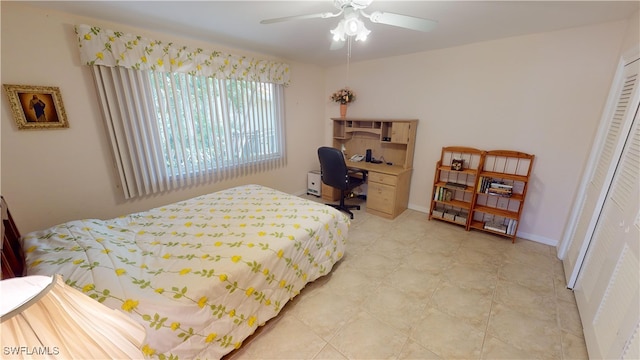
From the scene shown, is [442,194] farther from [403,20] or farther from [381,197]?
[403,20]

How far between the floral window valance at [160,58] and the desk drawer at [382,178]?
1956mm

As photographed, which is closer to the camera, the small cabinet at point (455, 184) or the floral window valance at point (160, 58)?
the floral window valance at point (160, 58)

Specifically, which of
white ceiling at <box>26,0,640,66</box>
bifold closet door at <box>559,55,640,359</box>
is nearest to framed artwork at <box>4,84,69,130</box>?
white ceiling at <box>26,0,640,66</box>

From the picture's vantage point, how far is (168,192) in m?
2.71

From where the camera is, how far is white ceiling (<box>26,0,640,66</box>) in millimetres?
1773

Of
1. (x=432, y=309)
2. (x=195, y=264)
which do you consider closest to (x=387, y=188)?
(x=432, y=309)

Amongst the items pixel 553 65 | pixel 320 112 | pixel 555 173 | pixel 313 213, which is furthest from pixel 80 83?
pixel 555 173

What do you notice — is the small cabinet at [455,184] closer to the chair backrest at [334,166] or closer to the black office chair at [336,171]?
the black office chair at [336,171]

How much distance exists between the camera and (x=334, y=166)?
3172 millimetres

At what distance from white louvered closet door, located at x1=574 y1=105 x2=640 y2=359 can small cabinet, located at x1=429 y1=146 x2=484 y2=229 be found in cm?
→ 123

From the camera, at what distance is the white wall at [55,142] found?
1771 millimetres

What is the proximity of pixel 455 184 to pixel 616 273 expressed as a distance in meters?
1.81

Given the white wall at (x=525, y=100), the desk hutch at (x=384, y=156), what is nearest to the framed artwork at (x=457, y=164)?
the white wall at (x=525, y=100)

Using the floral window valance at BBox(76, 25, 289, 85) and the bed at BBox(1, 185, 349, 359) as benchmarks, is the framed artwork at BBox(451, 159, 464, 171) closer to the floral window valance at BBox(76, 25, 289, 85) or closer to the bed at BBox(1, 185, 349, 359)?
the bed at BBox(1, 185, 349, 359)
